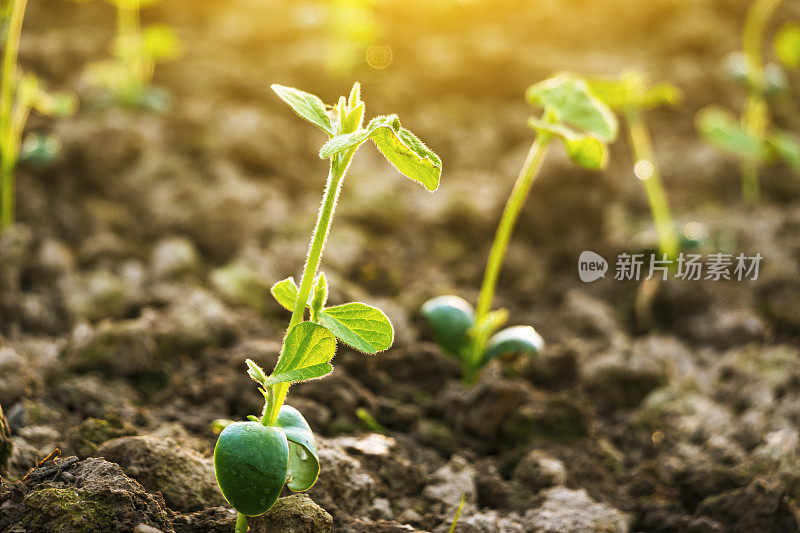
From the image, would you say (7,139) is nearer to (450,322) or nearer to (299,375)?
(450,322)

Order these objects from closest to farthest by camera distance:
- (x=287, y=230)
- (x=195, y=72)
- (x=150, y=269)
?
(x=150, y=269), (x=287, y=230), (x=195, y=72)

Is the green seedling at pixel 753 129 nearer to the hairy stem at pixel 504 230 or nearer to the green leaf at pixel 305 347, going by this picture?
the hairy stem at pixel 504 230

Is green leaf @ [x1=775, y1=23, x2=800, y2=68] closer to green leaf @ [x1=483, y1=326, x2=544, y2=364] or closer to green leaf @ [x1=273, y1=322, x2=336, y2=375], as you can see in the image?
green leaf @ [x1=483, y1=326, x2=544, y2=364]

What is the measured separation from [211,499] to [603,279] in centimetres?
176

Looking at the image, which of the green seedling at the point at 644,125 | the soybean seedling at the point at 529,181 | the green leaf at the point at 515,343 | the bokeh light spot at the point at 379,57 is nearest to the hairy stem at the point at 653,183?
the green seedling at the point at 644,125

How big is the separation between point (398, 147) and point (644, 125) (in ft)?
9.47

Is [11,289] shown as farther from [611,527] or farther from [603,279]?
[603,279]

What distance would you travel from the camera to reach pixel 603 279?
102 inches

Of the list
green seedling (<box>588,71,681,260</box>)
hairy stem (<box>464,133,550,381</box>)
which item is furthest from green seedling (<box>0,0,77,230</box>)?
green seedling (<box>588,71,681,260</box>)

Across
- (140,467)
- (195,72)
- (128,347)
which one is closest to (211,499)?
(140,467)

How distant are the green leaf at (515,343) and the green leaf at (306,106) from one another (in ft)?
2.71

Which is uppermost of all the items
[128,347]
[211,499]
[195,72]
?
[195,72]

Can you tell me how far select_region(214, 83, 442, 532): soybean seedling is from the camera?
98cm

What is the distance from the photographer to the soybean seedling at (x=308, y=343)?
0.98 meters
